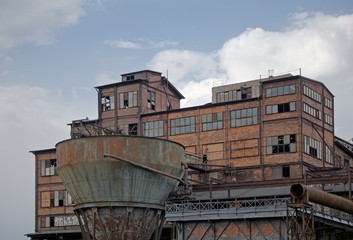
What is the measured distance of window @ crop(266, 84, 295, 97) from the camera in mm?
63094

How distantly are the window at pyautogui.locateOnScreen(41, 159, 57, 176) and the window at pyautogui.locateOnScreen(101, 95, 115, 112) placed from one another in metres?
8.95

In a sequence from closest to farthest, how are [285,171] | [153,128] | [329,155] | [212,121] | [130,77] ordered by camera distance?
1. [285,171]
2. [212,121]
3. [329,155]
4. [153,128]
5. [130,77]

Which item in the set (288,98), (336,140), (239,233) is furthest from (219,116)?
(239,233)

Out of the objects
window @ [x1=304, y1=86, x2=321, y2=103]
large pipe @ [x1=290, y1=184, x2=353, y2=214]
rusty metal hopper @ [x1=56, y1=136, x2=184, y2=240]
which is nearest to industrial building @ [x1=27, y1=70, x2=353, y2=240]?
window @ [x1=304, y1=86, x2=321, y2=103]


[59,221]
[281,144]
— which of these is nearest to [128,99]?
[59,221]

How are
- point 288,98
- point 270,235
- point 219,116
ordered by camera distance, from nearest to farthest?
point 270,235
point 288,98
point 219,116

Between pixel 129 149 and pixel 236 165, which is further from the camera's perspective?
pixel 236 165

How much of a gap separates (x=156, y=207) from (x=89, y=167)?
18.7ft

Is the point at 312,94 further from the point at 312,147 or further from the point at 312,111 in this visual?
the point at 312,147

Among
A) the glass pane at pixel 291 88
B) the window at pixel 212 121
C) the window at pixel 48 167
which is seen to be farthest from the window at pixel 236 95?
the window at pixel 48 167

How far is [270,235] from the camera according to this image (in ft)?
133

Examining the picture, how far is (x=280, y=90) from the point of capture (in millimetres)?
63750

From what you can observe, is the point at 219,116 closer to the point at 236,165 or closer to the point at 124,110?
the point at 236,165

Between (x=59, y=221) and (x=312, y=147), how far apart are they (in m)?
29.8
